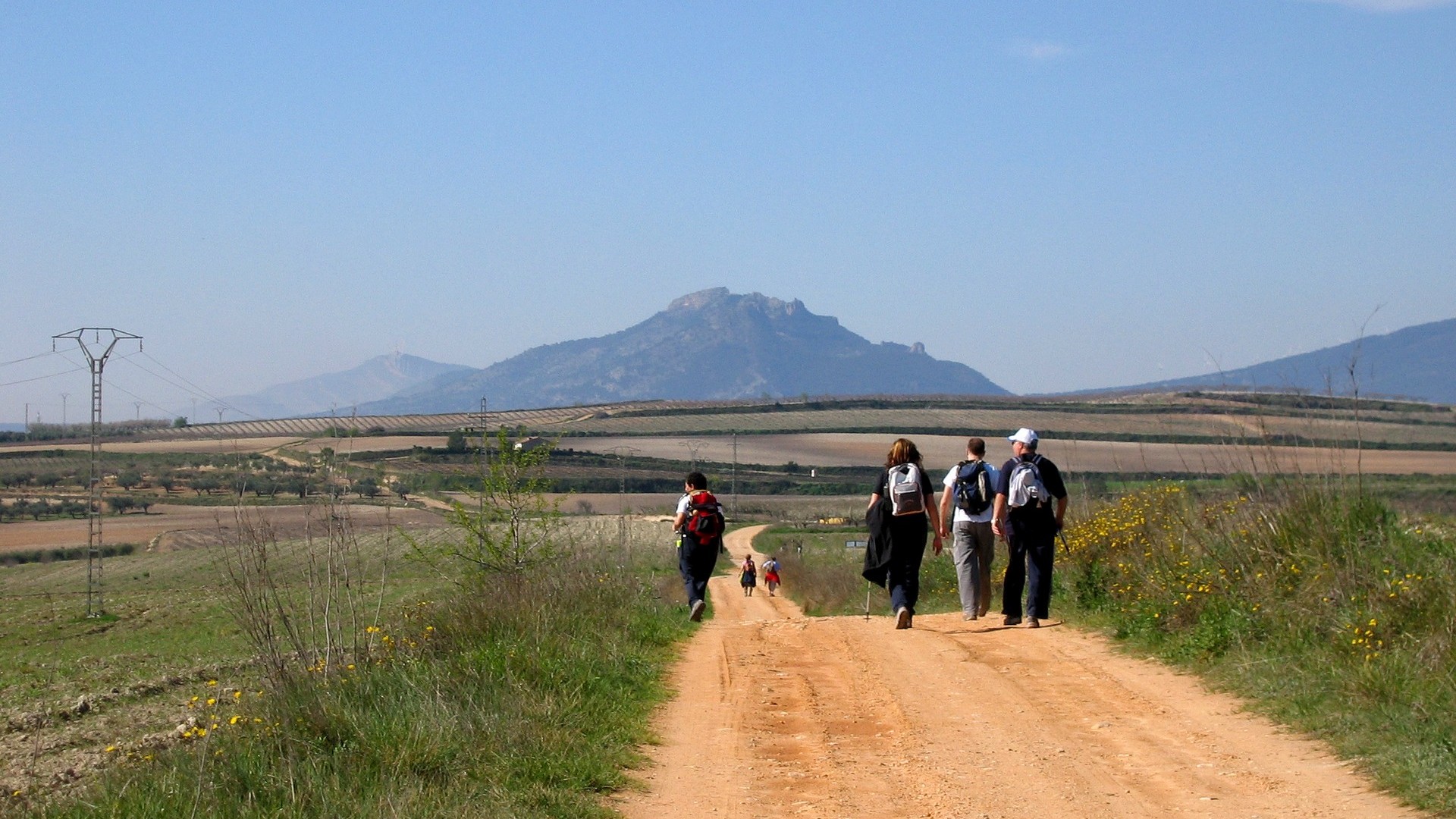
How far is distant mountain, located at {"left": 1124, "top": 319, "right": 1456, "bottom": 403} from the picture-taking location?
32.8 feet

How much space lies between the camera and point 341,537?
27.3 feet

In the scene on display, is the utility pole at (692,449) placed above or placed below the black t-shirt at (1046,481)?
below

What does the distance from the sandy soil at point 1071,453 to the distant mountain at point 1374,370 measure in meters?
0.62

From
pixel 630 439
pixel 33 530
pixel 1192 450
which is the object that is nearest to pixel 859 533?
pixel 1192 450

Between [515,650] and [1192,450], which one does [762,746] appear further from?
[1192,450]

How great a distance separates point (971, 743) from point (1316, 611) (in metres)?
2.92

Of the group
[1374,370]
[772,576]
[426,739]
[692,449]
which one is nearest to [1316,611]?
[1374,370]

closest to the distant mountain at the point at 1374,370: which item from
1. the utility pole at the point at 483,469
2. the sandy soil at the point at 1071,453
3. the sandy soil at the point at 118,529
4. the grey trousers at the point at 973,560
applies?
the sandy soil at the point at 1071,453

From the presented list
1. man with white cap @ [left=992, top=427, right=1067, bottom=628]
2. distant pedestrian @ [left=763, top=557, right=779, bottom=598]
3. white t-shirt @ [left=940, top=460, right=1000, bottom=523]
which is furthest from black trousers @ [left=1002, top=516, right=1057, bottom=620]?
distant pedestrian @ [left=763, top=557, right=779, bottom=598]

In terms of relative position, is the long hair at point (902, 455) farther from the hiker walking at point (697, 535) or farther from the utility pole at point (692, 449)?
the utility pole at point (692, 449)

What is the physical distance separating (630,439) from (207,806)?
7288 cm

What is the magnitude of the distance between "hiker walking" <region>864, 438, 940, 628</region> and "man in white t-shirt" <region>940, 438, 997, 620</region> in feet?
1.32

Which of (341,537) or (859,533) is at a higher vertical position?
(341,537)

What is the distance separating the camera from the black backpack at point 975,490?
1257 cm
